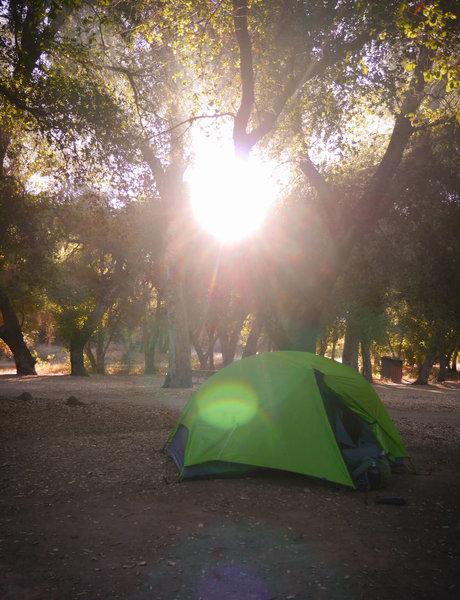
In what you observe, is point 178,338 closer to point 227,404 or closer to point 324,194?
point 324,194

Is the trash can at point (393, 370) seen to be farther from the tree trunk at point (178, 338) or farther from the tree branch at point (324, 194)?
the tree branch at point (324, 194)

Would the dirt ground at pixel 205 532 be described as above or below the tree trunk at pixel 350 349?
below

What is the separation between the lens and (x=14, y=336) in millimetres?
25016

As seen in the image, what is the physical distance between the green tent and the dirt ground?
338mm

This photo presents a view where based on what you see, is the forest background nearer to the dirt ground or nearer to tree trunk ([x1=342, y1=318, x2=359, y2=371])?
the dirt ground

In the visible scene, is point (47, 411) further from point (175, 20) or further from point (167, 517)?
point (175, 20)

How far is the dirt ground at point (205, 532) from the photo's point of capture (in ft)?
14.0

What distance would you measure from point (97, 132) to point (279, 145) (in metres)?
4.71

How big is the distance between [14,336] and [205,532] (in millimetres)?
22426

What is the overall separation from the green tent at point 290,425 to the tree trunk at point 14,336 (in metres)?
17.3

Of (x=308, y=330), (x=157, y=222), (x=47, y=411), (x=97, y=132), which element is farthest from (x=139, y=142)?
(x=157, y=222)

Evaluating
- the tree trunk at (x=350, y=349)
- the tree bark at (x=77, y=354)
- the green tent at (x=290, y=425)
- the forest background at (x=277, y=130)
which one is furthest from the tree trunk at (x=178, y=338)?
the tree trunk at (x=350, y=349)

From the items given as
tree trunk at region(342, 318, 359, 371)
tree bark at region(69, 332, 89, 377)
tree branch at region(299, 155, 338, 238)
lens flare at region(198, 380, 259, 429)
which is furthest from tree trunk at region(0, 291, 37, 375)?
tree trunk at region(342, 318, 359, 371)

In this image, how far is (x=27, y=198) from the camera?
12.6m
